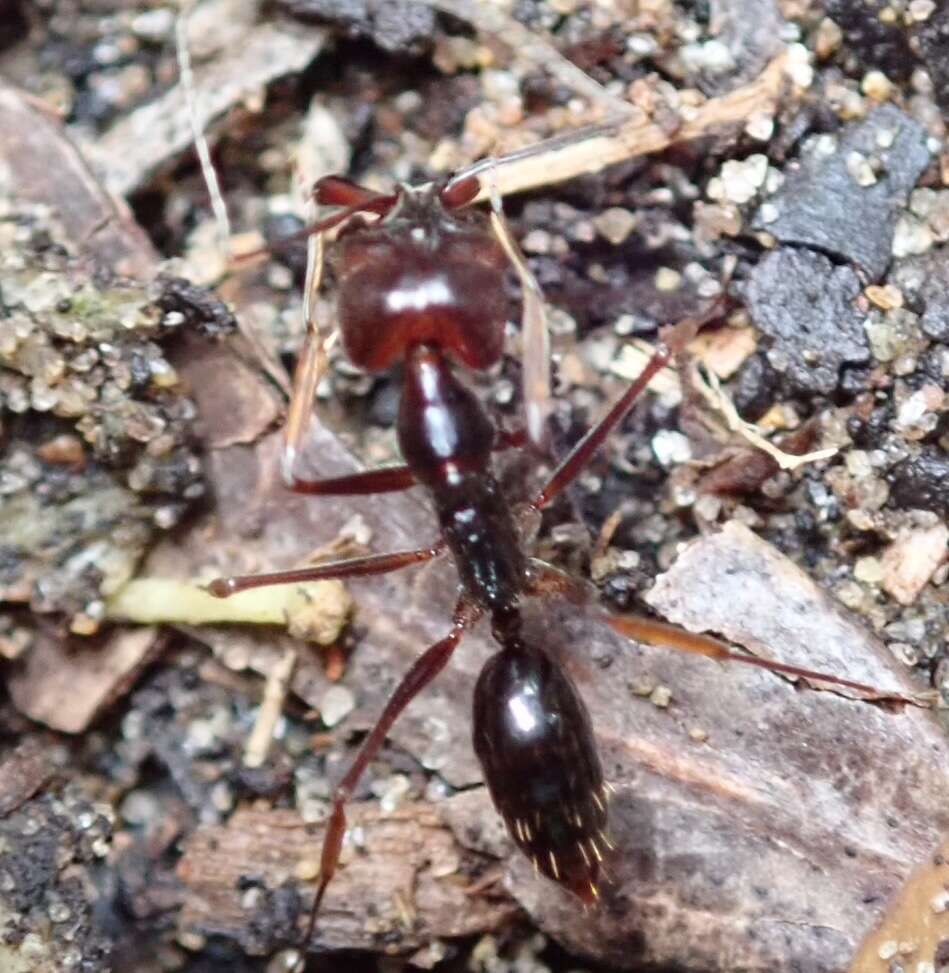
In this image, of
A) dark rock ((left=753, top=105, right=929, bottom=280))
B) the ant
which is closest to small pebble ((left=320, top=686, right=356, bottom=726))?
the ant

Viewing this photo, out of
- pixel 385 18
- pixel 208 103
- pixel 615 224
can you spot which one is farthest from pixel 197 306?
pixel 615 224

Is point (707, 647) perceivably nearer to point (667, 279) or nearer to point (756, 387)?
point (756, 387)

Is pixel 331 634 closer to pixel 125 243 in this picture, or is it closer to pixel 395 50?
pixel 125 243

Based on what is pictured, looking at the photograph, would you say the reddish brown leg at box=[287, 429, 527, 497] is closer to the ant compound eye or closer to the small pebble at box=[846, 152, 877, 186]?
the ant compound eye

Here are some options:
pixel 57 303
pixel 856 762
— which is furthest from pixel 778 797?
pixel 57 303

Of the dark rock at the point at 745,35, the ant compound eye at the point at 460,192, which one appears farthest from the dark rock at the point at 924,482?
the ant compound eye at the point at 460,192

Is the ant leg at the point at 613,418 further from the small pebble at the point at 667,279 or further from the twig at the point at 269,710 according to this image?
the twig at the point at 269,710
